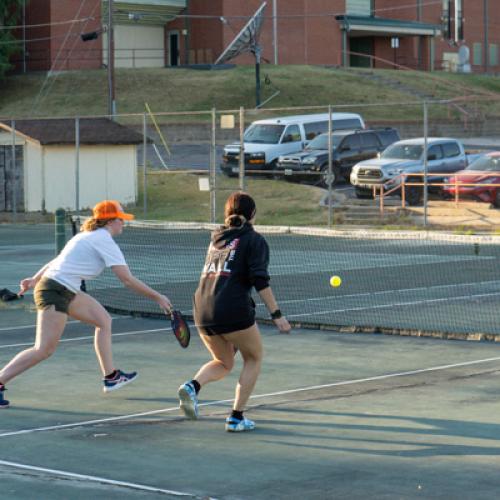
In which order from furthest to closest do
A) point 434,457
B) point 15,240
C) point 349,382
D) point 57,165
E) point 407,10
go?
point 407,10
point 57,165
point 15,240
point 349,382
point 434,457

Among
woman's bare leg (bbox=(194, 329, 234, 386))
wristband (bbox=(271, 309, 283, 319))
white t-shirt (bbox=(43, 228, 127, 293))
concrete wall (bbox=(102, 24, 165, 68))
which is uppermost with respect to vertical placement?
concrete wall (bbox=(102, 24, 165, 68))

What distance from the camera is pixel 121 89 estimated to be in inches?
2491

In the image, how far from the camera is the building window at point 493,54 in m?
84.0

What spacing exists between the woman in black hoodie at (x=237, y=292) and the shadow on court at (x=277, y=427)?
1.33 ft

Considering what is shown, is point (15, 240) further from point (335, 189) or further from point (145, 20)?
point (145, 20)

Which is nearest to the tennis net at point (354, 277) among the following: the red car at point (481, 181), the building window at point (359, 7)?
the red car at point (481, 181)

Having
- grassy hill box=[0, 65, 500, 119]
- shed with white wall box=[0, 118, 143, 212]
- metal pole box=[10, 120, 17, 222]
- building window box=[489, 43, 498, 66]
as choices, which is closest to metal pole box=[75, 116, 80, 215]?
shed with white wall box=[0, 118, 143, 212]

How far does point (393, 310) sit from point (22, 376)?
20.6ft

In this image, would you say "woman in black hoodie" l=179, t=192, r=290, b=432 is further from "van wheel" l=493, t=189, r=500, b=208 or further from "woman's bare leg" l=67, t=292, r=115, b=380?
"van wheel" l=493, t=189, r=500, b=208

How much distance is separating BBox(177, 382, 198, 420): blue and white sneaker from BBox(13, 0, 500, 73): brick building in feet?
177

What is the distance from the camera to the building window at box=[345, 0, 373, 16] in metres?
76.4

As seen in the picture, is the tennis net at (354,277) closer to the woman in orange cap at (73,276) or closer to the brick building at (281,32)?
the woman in orange cap at (73,276)

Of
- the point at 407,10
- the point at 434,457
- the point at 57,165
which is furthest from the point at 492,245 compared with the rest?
the point at 407,10

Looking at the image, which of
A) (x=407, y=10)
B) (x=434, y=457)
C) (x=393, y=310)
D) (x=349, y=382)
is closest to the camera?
(x=434, y=457)
